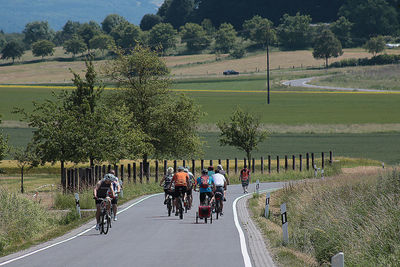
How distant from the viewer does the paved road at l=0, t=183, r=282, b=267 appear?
14.5m

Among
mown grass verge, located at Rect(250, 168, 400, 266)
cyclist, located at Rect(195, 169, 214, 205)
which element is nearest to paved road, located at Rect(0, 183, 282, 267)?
cyclist, located at Rect(195, 169, 214, 205)

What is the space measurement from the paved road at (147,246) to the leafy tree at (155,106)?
2647 cm

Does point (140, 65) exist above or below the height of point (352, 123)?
above

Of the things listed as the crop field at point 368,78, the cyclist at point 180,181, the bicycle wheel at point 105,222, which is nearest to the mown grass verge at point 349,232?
the cyclist at point 180,181

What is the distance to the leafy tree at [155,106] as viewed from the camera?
51344mm

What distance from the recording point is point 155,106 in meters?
52.4

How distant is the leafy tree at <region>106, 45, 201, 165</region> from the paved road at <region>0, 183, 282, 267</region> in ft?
86.9

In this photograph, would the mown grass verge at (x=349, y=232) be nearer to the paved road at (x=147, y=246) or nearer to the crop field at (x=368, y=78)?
the paved road at (x=147, y=246)

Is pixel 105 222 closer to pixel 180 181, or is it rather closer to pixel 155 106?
pixel 180 181

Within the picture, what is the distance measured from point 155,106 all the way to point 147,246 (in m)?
35.8

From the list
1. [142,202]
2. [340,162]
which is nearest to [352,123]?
[340,162]

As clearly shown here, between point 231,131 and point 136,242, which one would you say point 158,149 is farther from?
point 136,242

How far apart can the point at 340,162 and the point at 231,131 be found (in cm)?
907

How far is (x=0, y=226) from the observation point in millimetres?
20281
